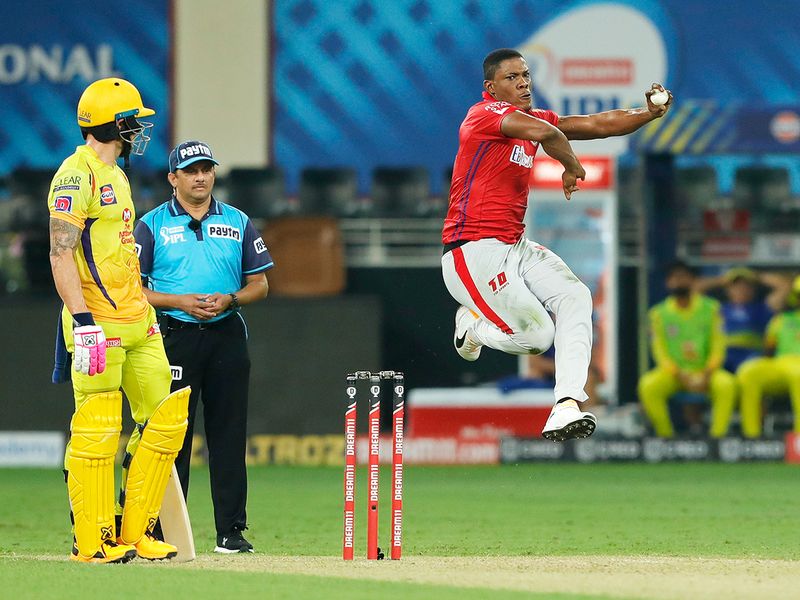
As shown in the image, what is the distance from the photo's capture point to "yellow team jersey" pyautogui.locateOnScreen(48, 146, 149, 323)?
6.63 metres

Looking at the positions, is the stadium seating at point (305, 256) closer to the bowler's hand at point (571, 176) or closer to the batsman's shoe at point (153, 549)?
the batsman's shoe at point (153, 549)

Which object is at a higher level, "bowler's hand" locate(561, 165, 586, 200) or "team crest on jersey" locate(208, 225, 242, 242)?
"bowler's hand" locate(561, 165, 586, 200)

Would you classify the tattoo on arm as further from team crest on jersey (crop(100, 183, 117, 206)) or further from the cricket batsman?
team crest on jersey (crop(100, 183, 117, 206))

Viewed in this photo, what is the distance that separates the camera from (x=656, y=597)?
6.00m

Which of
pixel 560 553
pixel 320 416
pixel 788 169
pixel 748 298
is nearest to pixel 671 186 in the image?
pixel 748 298

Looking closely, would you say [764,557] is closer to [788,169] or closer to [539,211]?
[539,211]

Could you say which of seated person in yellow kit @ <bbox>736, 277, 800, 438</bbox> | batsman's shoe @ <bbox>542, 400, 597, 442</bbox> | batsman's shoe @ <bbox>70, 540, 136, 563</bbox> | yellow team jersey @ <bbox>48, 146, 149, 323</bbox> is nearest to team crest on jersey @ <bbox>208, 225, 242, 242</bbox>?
yellow team jersey @ <bbox>48, 146, 149, 323</bbox>

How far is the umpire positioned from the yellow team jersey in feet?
2.66

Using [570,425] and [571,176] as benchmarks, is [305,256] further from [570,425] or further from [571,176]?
[570,425]

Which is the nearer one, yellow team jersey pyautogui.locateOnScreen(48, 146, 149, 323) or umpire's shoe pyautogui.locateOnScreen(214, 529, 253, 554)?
yellow team jersey pyautogui.locateOnScreen(48, 146, 149, 323)

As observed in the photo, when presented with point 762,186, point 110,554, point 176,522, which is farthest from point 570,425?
point 762,186

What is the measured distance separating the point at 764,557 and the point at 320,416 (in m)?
5.81

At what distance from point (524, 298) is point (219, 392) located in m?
1.66

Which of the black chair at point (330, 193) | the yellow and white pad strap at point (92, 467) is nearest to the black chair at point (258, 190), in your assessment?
the black chair at point (330, 193)
